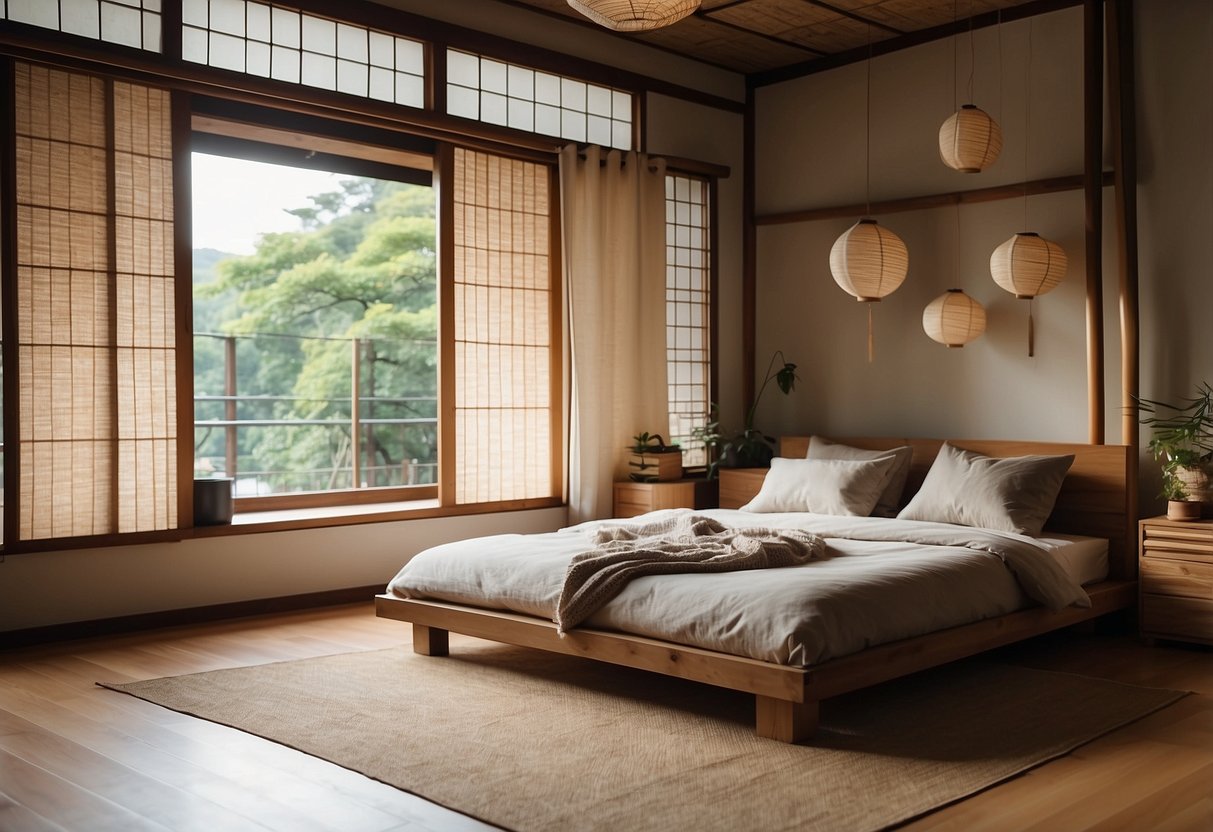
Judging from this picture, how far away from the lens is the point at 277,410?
13320 mm

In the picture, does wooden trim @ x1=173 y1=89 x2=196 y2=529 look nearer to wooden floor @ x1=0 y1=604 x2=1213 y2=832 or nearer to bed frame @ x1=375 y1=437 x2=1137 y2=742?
wooden floor @ x1=0 y1=604 x2=1213 y2=832

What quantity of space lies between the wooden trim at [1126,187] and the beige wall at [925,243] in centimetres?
20

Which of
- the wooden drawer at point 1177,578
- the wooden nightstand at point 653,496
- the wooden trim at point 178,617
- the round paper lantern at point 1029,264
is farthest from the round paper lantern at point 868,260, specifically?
the wooden trim at point 178,617

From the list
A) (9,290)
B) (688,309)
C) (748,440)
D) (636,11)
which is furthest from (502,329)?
(636,11)

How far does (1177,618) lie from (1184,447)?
85 centimetres

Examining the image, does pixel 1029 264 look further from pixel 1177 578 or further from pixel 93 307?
pixel 93 307

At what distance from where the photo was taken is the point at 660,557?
12.8 ft

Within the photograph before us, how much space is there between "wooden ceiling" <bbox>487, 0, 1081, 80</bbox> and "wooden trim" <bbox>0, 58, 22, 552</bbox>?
254cm

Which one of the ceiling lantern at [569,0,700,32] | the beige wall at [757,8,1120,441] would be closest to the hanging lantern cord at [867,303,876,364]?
the beige wall at [757,8,1120,441]

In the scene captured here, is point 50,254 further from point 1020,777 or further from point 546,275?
point 1020,777

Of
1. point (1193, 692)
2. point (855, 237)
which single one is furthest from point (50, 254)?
point (1193, 692)

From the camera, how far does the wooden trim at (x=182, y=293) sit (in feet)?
16.3

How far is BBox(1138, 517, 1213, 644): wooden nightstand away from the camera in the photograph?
15.3ft

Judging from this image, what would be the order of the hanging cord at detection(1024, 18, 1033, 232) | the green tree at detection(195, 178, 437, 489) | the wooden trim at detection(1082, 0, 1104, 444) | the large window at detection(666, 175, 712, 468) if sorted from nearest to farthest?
the wooden trim at detection(1082, 0, 1104, 444)
the hanging cord at detection(1024, 18, 1033, 232)
the large window at detection(666, 175, 712, 468)
the green tree at detection(195, 178, 437, 489)
